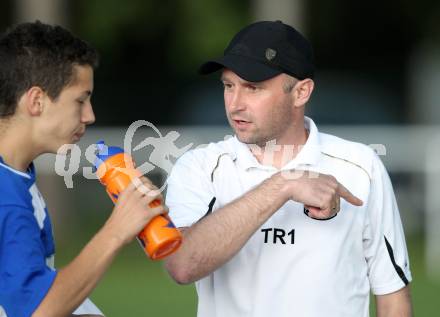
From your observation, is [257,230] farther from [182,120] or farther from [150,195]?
[182,120]

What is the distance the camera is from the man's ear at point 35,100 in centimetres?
327

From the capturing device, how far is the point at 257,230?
Answer: 149 inches

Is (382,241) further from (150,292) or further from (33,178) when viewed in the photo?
(150,292)

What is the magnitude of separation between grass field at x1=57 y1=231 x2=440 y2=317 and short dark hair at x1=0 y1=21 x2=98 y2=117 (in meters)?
4.79

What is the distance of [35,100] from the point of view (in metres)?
3.28

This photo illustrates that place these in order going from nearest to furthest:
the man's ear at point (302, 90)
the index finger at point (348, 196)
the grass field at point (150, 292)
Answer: the index finger at point (348, 196) < the man's ear at point (302, 90) < the grass field at point (150, 292)

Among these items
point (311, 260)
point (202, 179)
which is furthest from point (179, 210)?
point (311, 260)

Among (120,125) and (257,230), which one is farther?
(120,125)

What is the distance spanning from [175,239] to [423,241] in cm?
916

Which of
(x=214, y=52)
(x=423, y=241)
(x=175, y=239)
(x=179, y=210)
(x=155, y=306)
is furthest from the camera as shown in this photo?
(x=214, y=52)

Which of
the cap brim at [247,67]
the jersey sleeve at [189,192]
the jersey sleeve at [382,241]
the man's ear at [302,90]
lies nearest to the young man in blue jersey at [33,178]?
the jersey sleeve at [189,192]

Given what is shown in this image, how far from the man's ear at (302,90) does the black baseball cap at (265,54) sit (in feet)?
0.15

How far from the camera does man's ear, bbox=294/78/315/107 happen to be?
13.5 ft

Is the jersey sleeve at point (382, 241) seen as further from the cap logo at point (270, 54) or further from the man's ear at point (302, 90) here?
the cap logo at point (270, 54)
